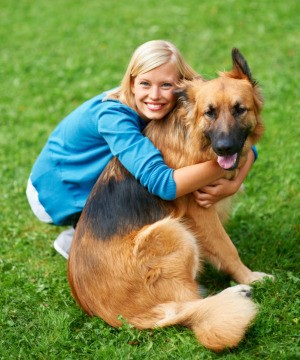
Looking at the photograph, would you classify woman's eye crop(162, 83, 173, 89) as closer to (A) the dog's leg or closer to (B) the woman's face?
(B) the woman's face

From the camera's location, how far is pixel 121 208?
425 centimetres

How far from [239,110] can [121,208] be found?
111cm

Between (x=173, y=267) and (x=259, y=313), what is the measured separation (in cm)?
68

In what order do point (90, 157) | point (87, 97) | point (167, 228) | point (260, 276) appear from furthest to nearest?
point (87, 97) → point (90, 157) → point (260, 276) → point (167, 228)

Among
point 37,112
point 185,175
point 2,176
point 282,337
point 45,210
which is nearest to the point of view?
point 282,337

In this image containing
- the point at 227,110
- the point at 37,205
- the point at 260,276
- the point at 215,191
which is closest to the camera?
the point at 227,110

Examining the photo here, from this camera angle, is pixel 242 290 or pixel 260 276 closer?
pixel 242 290

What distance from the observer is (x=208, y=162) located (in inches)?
167

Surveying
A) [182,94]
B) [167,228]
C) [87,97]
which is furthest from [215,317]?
[87,97]

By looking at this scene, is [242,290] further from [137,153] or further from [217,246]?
[137,153]

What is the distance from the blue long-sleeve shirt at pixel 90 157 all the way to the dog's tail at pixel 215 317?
80 centimetres

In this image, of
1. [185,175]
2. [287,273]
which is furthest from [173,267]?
[287,273]

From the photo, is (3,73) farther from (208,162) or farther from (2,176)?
(208,162)

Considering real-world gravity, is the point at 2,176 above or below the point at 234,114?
below
